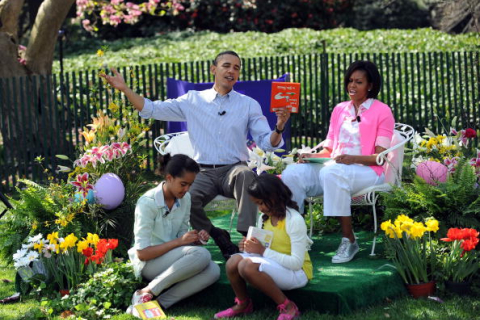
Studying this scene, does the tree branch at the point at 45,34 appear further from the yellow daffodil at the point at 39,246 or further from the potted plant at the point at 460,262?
the potted plant at the point at 460,262

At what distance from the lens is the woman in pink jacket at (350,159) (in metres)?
5.75

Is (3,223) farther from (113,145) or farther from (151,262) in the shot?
(151,262)

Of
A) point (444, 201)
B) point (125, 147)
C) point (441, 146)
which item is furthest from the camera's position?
point (441, 146)

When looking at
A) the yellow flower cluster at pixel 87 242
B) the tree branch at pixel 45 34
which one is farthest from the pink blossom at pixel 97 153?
the tree branch at pixel 45 34

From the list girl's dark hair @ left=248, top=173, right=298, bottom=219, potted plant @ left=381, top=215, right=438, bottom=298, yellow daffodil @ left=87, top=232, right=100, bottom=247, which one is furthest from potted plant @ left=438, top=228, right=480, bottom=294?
yellow daffodil @ left=87, top=232, right=100, bottom=247

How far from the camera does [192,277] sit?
17.1 ft

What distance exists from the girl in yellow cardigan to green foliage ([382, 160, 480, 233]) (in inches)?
40.1

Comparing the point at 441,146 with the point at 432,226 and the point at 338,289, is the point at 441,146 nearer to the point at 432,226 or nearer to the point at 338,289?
the point at 432,226

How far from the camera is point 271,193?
4949mm

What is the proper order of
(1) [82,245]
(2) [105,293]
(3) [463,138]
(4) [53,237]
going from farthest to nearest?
(3) [463,138] → (4) [53,237] → (1) [82,245] → (2) [105,293]

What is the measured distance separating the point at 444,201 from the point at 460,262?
524 millimetres

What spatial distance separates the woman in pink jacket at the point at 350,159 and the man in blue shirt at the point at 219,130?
0.35 metres

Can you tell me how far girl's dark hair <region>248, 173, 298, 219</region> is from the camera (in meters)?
4.93

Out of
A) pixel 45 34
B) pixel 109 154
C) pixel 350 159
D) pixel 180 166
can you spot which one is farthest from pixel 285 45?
pixel 180 166
